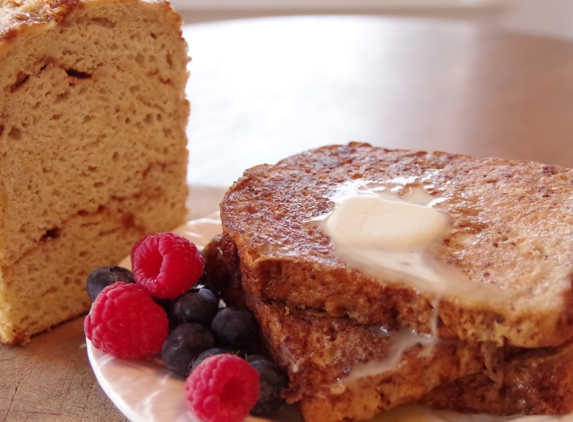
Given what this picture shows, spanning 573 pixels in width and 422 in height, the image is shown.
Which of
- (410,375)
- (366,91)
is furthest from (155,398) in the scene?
(366,91)

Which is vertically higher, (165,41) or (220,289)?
(165,41)

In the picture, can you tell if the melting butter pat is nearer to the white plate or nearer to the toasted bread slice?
the toasted bread slice

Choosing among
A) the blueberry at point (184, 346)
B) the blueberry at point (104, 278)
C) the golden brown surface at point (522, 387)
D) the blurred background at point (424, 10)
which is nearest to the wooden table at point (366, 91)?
the blueberry at point (104, 278)


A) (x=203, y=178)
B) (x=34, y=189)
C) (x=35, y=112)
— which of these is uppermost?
(x=35, y=112)

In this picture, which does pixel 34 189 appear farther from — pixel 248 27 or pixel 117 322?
pixel 248 27

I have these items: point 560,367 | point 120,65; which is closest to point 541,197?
point 560,367

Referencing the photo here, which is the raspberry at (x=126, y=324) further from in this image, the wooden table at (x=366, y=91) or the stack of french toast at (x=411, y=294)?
the wooden table at (x=366, y=91)
